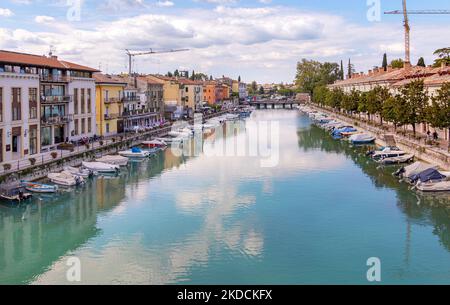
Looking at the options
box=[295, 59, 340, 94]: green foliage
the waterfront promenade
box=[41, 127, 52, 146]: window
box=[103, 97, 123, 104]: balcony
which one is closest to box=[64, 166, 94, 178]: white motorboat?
box=[41, 127, 52, 146]: window

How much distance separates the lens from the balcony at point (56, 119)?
128ft

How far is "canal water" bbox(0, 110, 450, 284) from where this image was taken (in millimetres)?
17672

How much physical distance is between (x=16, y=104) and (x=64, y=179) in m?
6.79

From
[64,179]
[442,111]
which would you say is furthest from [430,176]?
[64,179]

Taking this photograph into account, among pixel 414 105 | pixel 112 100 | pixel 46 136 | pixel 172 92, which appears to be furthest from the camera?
pixel 172 92

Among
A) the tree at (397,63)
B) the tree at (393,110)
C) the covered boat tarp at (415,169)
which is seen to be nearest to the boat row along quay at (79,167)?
the covered boat tarp at (415,169)

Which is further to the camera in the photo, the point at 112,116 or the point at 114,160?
the point at 112,116

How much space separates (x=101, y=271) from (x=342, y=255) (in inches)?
336

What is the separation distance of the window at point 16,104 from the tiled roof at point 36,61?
188 centimetres

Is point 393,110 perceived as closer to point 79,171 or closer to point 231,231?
point 79,171

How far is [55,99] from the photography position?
4097cm

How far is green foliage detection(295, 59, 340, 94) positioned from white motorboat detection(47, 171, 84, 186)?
12624 centimetres

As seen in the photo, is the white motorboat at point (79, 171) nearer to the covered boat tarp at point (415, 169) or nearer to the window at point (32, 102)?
the window at point (32, 102)
